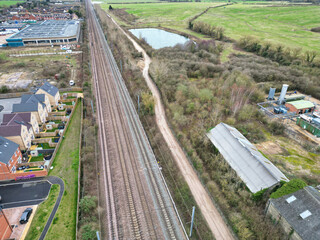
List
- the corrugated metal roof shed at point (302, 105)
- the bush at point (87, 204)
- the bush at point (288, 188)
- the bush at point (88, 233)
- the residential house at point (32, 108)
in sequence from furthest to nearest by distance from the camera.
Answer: the corrugated metal roof shed at point (302, 105) → the residential house at point (32, 108) → the bush at point (87, 204) → the bush at point (288, 188) → the bush at point (88, 233)

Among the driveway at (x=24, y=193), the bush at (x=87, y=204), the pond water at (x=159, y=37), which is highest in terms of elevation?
the pond water at (x=159, y=37)

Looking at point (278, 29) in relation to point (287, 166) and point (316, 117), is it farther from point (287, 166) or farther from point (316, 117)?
point (287, 166)

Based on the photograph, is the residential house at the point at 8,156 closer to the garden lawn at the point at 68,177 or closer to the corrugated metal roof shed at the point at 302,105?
the garden lawn at the point at 68,177

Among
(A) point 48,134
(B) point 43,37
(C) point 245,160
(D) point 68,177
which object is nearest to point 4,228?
(D) point 68,177

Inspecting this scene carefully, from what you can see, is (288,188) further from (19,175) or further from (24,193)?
(19,175)

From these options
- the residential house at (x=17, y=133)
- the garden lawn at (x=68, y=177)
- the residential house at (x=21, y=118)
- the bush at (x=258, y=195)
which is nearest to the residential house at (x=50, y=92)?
the garden lawn at (x=68, y=177)

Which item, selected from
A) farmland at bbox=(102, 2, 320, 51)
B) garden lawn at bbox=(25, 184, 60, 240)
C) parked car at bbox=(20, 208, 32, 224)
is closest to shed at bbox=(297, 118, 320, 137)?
garden lawn at bbox=(25, 184, 60, 240)

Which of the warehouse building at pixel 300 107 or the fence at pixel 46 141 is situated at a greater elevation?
the warehouse building at pixel 300 107
